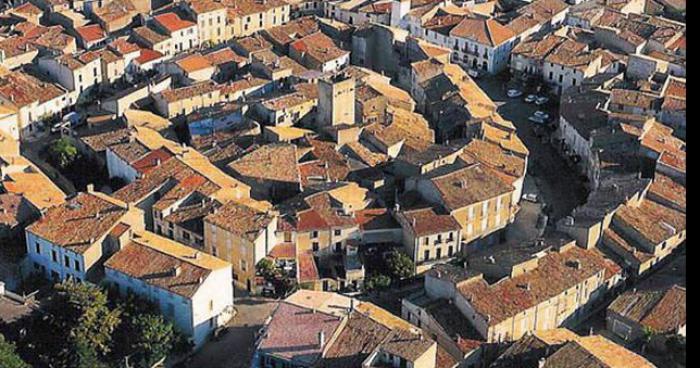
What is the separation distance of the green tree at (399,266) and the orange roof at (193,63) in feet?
58.8

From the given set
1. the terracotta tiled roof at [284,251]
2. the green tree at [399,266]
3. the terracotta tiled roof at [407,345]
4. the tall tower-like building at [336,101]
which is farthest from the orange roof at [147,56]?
the terracotta tiled roof at [407,345]

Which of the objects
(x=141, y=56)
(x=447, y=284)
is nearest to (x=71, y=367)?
(x=447, y=284)

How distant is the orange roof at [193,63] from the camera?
146ft

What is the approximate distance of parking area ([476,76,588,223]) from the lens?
3753 centimetres

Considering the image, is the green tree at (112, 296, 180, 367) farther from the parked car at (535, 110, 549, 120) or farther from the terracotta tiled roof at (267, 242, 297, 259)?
the parked car at (535, 110, 549, 120)

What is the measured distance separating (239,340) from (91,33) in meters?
26.5

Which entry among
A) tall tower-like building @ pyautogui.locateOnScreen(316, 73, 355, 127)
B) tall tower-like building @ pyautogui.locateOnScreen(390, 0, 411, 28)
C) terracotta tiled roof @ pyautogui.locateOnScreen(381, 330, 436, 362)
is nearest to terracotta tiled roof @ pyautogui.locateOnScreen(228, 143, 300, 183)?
tall tower-like building @ pyautogui.locateOnScreen(316, 73, 355, 127)

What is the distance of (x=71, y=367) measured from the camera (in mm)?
25719

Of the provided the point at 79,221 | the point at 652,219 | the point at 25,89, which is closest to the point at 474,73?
the point at 652,219

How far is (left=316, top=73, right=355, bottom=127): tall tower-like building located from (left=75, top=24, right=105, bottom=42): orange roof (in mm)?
15631

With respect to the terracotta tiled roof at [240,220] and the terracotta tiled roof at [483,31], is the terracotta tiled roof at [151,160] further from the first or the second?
the terracotta tiled roof at [483,31]

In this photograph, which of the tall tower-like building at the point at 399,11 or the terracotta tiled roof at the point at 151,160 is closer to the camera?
the terracotta tiled roof at the point at 151,160
